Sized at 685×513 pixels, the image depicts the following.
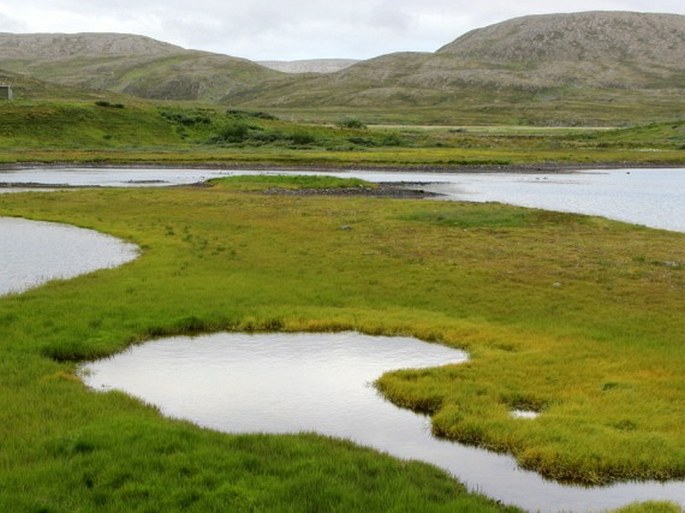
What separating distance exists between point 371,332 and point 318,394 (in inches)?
244

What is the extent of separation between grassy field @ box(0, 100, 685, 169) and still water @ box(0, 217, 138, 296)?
72.1 meters

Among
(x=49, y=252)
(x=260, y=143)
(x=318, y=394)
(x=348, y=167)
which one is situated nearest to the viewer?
(x=318, y=394)

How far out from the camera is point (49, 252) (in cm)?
3978

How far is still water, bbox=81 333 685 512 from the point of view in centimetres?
1412

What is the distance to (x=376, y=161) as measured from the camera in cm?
12681

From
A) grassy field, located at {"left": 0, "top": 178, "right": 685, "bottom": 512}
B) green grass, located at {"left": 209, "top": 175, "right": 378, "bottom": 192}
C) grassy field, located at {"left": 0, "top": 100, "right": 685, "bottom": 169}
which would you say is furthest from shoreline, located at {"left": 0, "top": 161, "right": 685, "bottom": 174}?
grassy field, located at {"left": 0, "top": 178, "right": 685, "bottom": 512}

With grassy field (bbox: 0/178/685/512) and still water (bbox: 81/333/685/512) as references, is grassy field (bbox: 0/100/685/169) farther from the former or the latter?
still water (bbox: 81/333/685/512)

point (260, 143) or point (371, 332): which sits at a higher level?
point (260, 143)

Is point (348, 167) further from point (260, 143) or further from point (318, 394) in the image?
point (318, 394)

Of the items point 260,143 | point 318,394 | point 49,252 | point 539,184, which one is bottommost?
point 49,252

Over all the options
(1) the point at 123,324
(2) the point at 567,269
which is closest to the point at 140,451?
(1) the point at 123,324

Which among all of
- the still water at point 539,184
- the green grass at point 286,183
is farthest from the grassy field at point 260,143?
the green grass at point 286,183

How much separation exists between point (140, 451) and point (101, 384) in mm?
5922

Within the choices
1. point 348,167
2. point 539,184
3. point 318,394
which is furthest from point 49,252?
point 348,167
